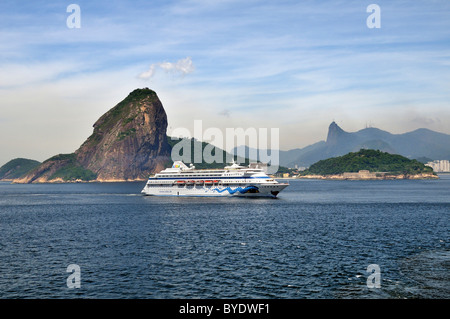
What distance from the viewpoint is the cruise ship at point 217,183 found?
11731 cm

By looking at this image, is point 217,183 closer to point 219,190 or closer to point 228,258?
point 219,190

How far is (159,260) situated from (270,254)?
11253 mm

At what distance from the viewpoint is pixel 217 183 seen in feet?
A: 409

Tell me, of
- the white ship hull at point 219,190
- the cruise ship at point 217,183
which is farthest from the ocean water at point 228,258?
the cruise ship at point 217,183

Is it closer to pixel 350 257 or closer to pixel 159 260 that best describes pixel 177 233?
pixel 159 260

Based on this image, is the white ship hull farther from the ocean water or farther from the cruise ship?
the ocean water

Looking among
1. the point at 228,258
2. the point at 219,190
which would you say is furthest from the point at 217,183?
the point at 228,258

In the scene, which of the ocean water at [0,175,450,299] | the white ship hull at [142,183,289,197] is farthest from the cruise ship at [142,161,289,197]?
the ocean water at [0,175,450,299]

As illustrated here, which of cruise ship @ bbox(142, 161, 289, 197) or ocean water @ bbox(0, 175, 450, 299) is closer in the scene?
ocean water @ bbox(0, 175, 450, 299)

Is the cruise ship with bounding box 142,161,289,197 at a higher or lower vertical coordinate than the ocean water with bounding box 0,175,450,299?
higher

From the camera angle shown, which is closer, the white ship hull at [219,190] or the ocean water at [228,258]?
the ocean water at [228,258]

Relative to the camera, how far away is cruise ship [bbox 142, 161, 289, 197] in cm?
11731

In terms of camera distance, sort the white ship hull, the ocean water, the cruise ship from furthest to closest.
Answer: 1. the cruise ship
2. the white ship hull
3. the ocean water

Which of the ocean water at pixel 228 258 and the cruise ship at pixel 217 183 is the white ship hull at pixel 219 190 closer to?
the cruise ship at pixel 217 183
